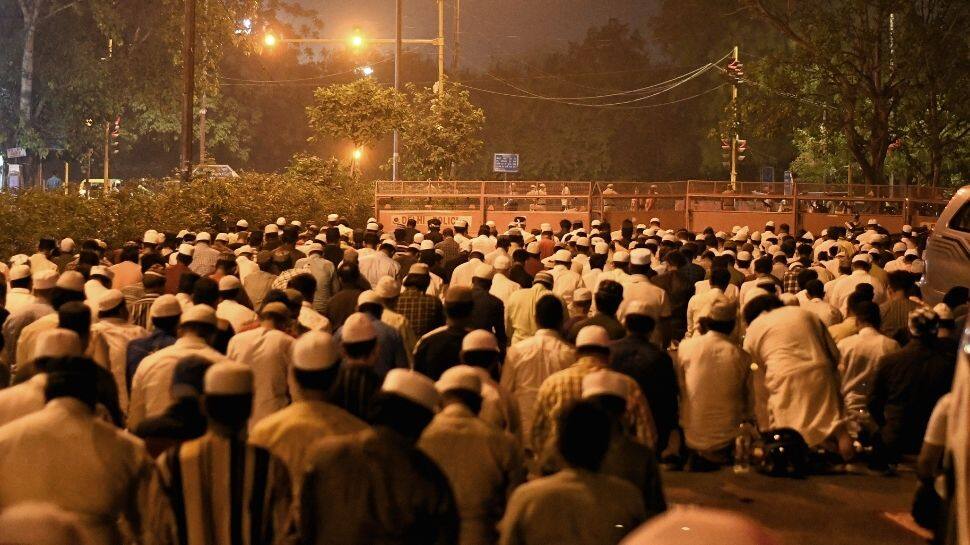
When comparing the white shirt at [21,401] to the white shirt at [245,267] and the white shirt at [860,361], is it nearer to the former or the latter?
the white shirt at [860,361]

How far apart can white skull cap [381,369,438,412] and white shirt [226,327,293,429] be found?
3.38m

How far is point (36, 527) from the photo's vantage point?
3221 millimetres

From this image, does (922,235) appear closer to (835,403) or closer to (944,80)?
(944,80)

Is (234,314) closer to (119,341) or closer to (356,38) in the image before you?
(119,341)

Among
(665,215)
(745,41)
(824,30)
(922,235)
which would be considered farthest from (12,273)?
(745,41)

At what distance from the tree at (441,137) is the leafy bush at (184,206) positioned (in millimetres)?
6234

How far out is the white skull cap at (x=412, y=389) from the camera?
17.0 ft

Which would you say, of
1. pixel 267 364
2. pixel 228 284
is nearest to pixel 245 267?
pixel 228 284

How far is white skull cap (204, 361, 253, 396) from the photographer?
5.40 meters

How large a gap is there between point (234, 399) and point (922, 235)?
22.0 metres

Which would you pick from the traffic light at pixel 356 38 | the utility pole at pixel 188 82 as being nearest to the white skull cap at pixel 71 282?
the utility pole at pixel 188 82

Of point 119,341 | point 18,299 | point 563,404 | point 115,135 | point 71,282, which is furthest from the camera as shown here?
point 115,135

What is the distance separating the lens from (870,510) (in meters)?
10.1

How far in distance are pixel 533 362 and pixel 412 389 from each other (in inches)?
152
